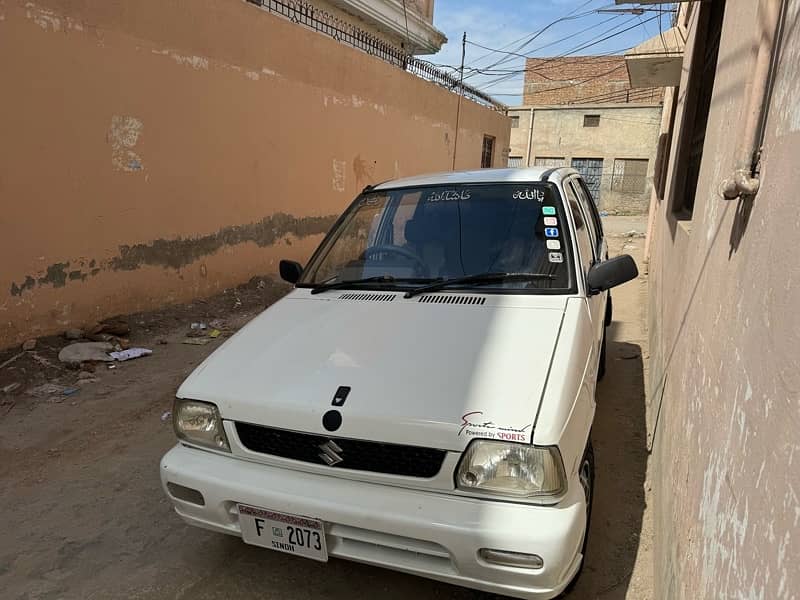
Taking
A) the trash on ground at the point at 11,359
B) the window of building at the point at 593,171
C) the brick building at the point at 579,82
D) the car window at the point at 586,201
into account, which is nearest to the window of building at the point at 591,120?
the window of building at the point at 593,171

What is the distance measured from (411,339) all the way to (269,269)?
623cm

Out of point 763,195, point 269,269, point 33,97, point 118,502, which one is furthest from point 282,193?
point 763,195

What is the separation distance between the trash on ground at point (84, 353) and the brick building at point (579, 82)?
30117 millimetres

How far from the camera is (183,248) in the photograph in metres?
6.70

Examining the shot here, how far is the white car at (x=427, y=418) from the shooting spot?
73.2 inches

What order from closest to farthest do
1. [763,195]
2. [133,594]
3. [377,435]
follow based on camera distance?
[763,195] < [377,435] < [133,594]

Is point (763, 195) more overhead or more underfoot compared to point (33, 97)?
more underfoot

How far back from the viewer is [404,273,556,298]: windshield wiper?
2764 millimetres

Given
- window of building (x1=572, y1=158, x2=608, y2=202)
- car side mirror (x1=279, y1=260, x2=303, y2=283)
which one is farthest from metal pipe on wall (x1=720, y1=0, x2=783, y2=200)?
window of building (x1=572, y1=158, x2=608, y2=202)

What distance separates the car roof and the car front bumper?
75.7 inches

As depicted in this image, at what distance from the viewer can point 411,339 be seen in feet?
7.89

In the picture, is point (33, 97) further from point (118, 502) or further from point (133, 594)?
point (133, 594)

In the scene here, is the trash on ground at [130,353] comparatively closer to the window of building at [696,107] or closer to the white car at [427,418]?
the white car at [427,418]

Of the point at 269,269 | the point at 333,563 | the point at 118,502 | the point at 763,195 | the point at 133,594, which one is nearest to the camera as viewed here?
the point at 763,195
